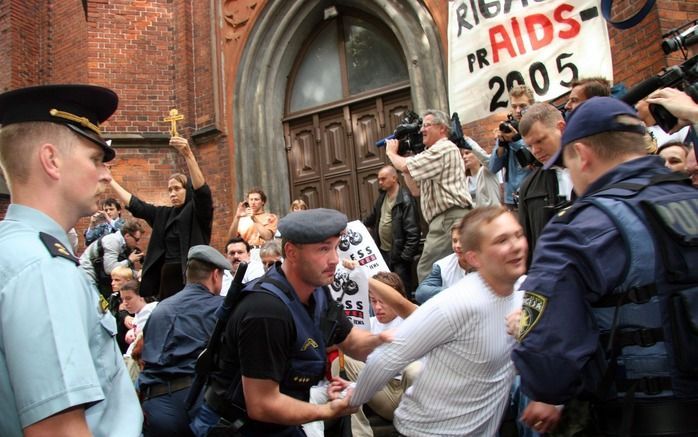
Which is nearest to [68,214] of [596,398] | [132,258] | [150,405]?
[596,398]

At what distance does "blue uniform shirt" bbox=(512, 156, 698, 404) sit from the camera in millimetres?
1820

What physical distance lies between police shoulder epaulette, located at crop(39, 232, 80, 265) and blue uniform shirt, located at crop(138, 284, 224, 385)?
238 cm

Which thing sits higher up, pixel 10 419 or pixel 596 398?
pixel 10 419

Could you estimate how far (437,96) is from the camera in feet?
28.7

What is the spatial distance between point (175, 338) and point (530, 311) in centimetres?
270

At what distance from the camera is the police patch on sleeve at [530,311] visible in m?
1.87

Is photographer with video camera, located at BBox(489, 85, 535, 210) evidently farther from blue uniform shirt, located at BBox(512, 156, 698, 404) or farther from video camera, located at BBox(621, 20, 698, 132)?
blue uniform shirt, located at BBox(512, 156, 698, 404)

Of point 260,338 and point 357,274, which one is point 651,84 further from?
point 357,274

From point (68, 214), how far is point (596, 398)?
1.80m

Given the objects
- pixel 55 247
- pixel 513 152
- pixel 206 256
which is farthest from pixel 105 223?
pixel 55 247

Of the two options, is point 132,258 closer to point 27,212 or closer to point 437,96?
point 437,96

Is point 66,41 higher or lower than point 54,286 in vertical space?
higher

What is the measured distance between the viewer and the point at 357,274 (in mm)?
5125

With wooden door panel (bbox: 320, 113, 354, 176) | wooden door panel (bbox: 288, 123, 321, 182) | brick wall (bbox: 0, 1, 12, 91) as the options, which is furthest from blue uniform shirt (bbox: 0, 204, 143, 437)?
brick wall (bbox: 0, 1, 12, 91)
